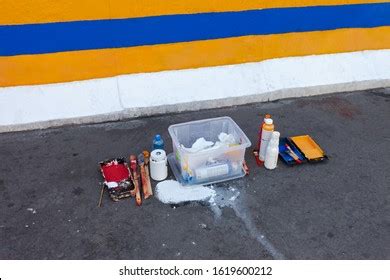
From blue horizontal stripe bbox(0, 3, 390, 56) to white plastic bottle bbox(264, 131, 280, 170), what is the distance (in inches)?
70.0

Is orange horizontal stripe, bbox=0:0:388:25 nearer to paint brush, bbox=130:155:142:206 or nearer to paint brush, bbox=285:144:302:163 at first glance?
paint brush, bbox=130:155:142:206

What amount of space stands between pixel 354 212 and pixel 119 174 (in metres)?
2.34

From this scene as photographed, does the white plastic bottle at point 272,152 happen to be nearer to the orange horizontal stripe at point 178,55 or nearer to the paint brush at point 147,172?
the paint brush at point 147,172

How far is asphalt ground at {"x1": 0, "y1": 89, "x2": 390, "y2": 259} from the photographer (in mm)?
3391

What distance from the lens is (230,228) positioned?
359 cm

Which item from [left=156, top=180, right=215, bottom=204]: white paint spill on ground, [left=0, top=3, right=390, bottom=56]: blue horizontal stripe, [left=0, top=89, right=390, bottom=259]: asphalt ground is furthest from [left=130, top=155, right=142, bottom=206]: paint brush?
Answer: [left=0, top=3, right=390, bottom=56]: blue horizontal stripe

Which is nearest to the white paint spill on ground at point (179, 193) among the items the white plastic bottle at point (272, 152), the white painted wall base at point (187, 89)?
the white plastic bottle at point (272, 152)

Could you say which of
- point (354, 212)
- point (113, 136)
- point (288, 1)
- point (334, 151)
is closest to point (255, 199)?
point (354, 212)

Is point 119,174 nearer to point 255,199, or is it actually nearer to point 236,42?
point 255,199

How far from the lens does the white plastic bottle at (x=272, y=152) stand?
411cm

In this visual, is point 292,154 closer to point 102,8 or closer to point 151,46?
point 151,46

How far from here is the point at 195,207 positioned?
12.5 ft

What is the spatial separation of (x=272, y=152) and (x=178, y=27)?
2007 millimetres

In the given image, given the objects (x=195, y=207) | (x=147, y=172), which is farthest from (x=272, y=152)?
(x=147, y=172)
